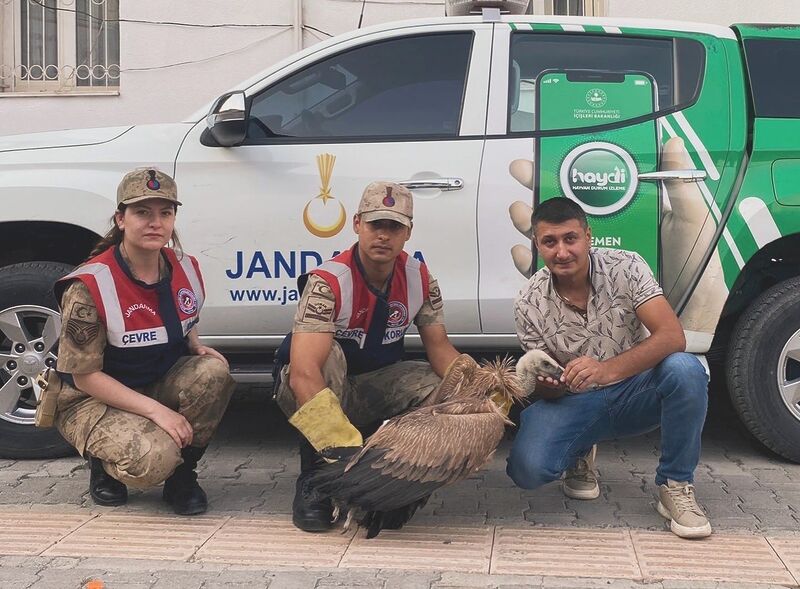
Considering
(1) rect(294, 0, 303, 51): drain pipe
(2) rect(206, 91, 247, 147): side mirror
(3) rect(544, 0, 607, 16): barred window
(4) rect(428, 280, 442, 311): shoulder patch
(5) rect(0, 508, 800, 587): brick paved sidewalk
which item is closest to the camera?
(5) rect(0, 508, 800, 587): brick paved sidewalk

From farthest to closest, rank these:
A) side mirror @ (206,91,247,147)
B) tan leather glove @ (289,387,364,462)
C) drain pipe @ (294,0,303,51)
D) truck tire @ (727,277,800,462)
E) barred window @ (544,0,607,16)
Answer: barred window @ (544,0,607,16)
drain pipe @ (294,0,303,51)
truck tire @ (727,277,800,462)
side mirror @ (206,91,247,147)
tan leather glove @ (289,387,364,462)

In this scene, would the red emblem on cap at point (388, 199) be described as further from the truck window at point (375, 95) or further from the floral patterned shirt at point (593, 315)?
the truck window at point (375, 95)

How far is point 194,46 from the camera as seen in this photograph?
7.74m

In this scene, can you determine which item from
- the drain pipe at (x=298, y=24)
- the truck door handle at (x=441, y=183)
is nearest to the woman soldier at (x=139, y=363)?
the truck door handle at (x=441, y=183)

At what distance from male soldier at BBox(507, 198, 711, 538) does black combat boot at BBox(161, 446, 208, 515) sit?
120 centimetres

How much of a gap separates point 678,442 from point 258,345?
1.88m

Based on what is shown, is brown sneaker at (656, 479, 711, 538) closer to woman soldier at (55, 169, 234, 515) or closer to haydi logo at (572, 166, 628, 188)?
haydi logo at (572, 166, 628, 188)

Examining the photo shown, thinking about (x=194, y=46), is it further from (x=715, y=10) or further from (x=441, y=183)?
(x=441, y=183)

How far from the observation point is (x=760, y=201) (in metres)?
3.86

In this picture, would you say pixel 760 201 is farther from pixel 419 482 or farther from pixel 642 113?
pixel 419 482

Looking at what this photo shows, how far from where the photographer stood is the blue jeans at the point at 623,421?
3135mm

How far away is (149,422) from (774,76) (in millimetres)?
3059

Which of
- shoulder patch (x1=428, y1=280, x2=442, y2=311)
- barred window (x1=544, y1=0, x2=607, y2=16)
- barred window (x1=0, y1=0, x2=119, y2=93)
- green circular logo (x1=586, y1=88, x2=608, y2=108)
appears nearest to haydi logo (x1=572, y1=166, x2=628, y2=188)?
green circular logo (x1=586, y1=88, x2=608, y2=108)

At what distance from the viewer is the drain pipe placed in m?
7.63
